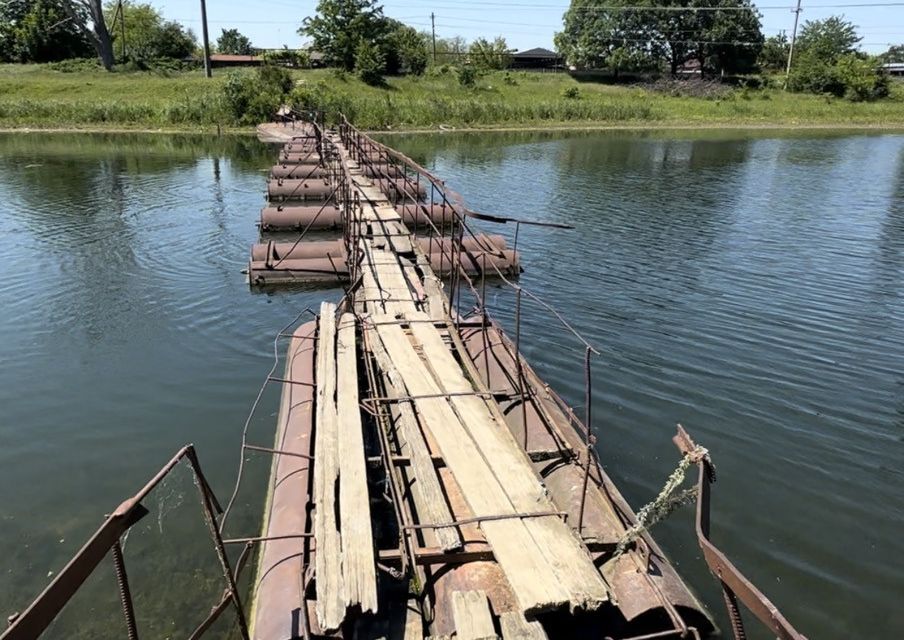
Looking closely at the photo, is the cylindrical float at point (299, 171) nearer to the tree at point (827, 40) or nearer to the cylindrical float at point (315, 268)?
the cylindrical float at point (315, 268)

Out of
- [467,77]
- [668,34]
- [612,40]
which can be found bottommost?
[467,77]

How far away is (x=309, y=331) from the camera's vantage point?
11.5 meters

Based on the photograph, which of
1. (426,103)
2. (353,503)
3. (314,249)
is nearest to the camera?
(353,503)

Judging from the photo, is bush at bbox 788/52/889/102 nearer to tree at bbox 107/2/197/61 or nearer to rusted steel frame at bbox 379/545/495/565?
tree at bbox 107/2/197/61

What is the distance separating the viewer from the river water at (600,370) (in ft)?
26.6

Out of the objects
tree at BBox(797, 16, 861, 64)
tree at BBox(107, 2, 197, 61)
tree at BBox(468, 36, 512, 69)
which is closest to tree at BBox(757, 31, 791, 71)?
tree at BBox(797, 16, 861, 64)

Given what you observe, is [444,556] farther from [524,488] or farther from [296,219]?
[296,219]

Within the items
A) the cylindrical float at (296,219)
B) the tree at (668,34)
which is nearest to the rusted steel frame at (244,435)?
the cylindrical float at (296,219)

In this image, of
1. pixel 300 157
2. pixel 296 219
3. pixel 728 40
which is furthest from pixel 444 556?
pixel 728 40

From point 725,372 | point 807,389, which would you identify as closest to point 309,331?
point 725,372

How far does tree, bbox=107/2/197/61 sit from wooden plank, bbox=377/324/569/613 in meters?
82.0

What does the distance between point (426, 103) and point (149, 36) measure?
4681 centimetres

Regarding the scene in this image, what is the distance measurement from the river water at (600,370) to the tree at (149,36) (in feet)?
205

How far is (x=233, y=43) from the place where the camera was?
126 metres
